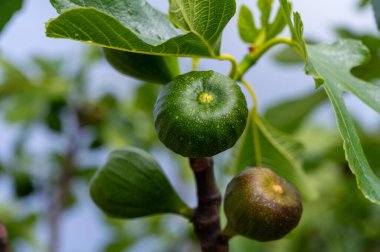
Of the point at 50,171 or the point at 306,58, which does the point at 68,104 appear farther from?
the point at 306,58

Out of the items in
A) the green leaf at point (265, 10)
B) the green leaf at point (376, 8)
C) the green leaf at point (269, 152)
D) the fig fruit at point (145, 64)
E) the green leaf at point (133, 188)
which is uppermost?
the fig fruit at point (145, 64)

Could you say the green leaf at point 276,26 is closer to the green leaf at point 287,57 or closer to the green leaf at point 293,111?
the green leaf at point 293,111

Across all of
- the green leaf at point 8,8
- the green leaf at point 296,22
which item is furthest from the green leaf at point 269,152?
the green leaf at point 8,8

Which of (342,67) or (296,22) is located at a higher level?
(296,22)

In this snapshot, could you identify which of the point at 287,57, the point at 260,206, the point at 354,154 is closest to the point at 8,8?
the point at 260,206

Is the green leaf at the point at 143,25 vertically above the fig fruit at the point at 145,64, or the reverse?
the green leaf at the point at 143,25

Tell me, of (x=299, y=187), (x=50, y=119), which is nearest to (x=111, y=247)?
(x=50, y=119)

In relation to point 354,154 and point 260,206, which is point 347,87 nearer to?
point 354,154
